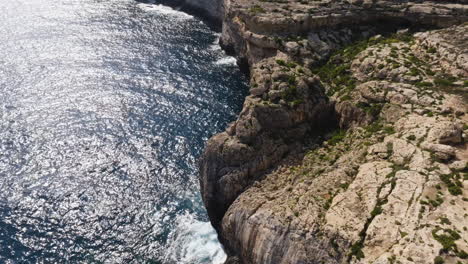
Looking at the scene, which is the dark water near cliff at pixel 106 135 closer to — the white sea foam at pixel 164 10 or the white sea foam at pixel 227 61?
the white sea foam at pixel 227 61

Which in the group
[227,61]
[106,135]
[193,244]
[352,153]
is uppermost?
[352,153]

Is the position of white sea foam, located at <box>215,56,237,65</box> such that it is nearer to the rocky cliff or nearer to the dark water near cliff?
the dark water near cliff

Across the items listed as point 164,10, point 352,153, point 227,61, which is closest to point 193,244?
point 352,153

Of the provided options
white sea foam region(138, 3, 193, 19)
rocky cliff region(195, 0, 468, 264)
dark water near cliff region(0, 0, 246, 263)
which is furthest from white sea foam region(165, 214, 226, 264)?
white sea foam region(138, 3, 193, 19)

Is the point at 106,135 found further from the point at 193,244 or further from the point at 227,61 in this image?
the point at 227,61

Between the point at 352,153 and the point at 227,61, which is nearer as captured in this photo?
the point at 352,153

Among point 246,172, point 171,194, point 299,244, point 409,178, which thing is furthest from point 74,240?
point 409,178
